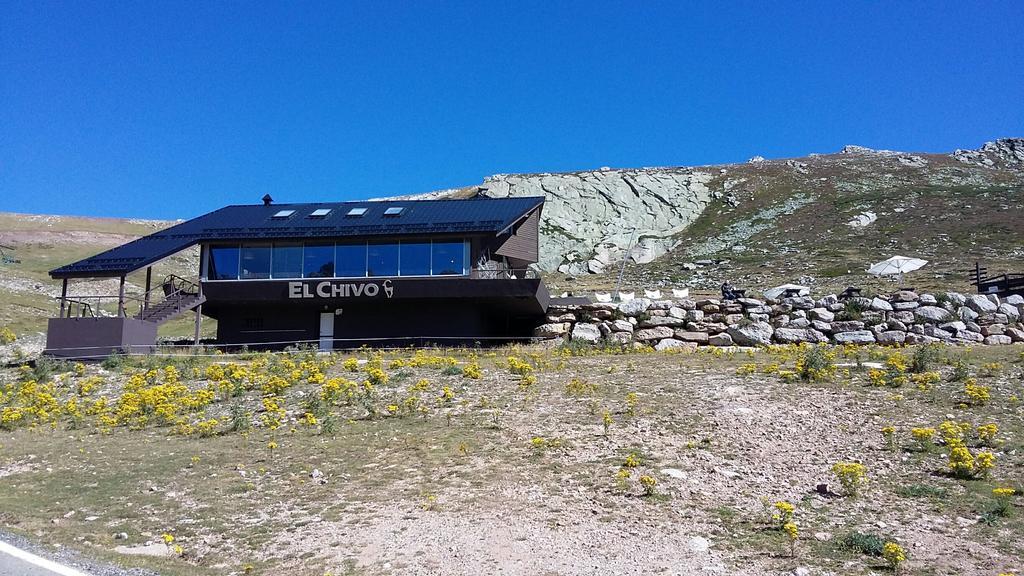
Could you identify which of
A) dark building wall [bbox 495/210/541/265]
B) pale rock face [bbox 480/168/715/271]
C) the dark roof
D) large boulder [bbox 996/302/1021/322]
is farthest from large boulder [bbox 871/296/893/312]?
pale rock face [bbox 480/168/715/271]

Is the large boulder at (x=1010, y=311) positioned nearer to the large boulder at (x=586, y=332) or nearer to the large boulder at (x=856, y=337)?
the large boulder at (x=856, y=337)

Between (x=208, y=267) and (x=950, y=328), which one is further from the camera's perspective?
(x=208, y=267)

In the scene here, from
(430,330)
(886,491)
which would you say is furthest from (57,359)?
(886,491)

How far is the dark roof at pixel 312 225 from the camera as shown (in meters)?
30.5

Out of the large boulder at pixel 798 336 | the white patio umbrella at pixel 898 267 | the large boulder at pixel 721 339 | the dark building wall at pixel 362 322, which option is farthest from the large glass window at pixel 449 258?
the white patio umbrella at pixel 898 267

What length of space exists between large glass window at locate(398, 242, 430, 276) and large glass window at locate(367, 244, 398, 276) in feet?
0.90

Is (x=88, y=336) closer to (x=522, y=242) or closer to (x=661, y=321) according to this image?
(x=522, y=242)

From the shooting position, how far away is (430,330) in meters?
32.5

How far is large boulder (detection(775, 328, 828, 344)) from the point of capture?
3048cm

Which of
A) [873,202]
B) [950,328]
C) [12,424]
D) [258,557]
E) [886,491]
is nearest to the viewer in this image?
[258,557]

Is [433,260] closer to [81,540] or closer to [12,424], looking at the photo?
[12,424]

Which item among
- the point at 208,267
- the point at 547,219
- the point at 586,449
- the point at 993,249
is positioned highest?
the point at 547,219

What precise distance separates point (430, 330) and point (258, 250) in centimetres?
799

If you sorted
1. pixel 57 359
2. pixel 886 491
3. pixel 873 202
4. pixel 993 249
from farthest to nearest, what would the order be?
1. pixel 873 202
2. pixel 993 249
3. pixel 57 359
4. pixel 886 491
